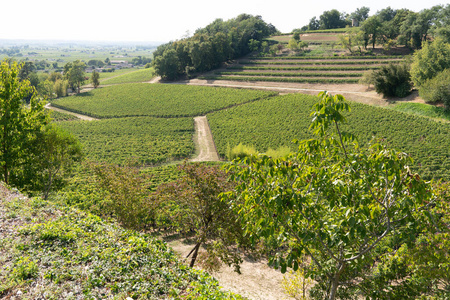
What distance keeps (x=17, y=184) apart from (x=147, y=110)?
46356 mm

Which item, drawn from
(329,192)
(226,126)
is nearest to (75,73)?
(226,126)

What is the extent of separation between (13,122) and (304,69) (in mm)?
67814

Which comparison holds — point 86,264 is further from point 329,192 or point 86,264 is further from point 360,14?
point 360,14

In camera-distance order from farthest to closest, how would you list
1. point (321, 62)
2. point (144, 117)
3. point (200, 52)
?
point (200, 52) → point (321, 62) → point (144, 117)

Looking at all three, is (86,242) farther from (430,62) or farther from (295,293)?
(430,62)

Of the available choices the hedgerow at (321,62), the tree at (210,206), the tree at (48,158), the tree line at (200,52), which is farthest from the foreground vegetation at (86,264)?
the tree line at (200,52)

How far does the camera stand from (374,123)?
135ft

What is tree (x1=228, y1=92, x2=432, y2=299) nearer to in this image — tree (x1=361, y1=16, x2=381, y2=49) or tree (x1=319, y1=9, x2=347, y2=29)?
tree (x1=361, y1=16, x2=381, y2=49)

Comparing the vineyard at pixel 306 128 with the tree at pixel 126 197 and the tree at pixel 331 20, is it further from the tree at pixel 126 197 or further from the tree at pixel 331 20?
the tree at pixel 331 20

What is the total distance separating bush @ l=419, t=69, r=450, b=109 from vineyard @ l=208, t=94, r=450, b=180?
13.2 ft

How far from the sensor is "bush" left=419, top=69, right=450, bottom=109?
125 ft

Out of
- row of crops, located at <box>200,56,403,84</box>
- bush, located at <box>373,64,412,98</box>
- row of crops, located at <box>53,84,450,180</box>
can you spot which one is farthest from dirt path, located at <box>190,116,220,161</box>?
bush, located at <box>373,64,412,98</box>

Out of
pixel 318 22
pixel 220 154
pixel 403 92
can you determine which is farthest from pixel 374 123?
pixel 318 22

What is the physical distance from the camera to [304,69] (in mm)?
72188
